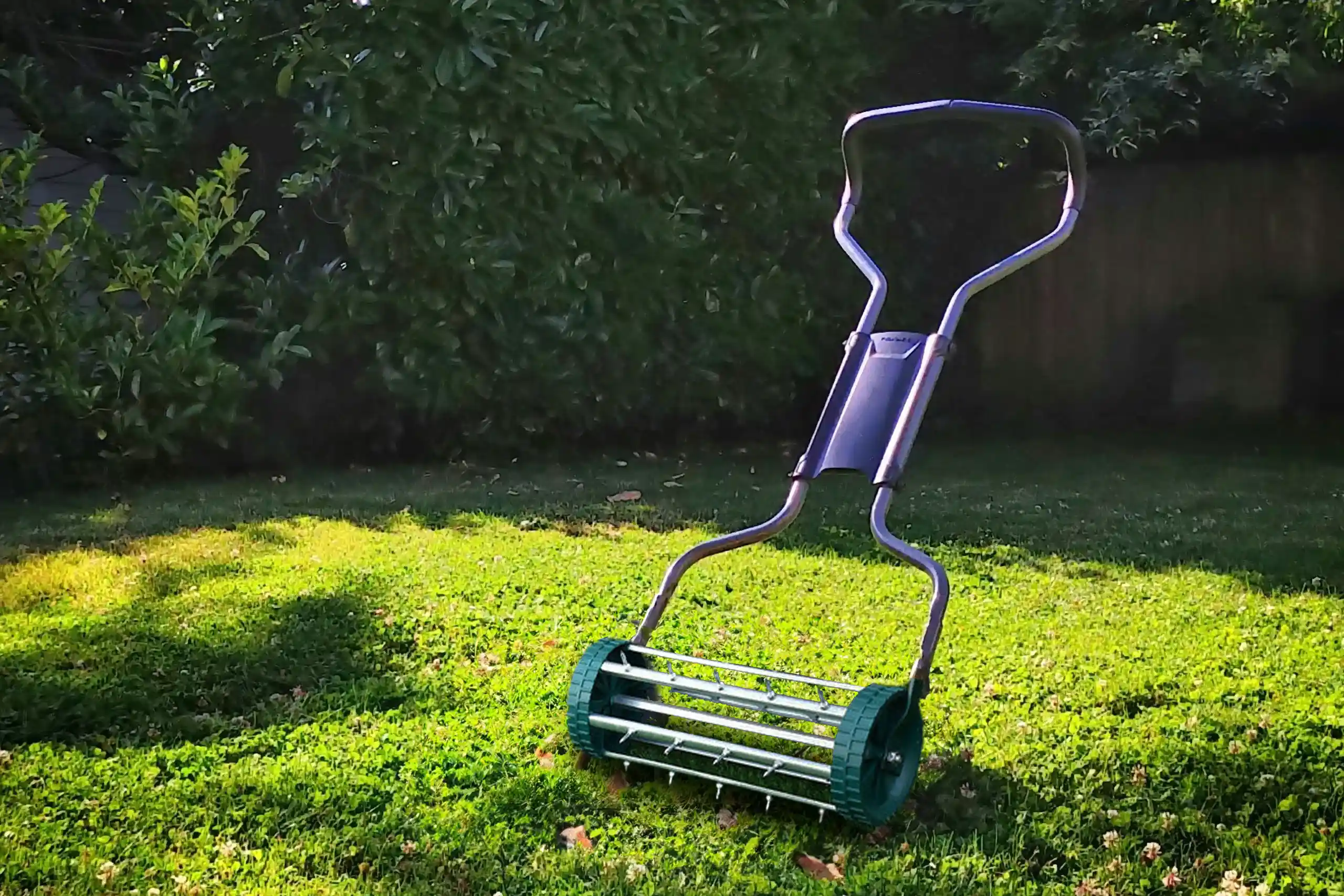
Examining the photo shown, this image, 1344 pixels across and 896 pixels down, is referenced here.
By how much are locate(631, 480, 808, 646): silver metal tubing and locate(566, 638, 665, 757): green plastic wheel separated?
0.22ft

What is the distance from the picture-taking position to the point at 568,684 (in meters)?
3.21

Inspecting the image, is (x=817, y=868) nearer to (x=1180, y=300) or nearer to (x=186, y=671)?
(x=186, y=671)

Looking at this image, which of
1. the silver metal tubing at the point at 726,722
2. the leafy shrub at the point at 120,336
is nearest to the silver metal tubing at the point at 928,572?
the silver metal tubing at the point at 726,722

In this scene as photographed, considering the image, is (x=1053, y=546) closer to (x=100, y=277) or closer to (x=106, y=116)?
(x=100, y=277)

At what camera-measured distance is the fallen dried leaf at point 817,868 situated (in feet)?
7.73

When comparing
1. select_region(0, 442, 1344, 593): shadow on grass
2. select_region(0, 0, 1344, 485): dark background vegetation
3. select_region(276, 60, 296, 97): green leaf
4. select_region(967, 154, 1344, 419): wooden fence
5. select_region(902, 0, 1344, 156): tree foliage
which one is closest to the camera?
select_region(0, 442, 1344, 593): shadow on grass

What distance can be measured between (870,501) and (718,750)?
3.27 metres

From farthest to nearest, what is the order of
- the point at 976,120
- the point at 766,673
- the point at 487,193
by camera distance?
the point at 487,193
the point at 976,120
the point at 766,673

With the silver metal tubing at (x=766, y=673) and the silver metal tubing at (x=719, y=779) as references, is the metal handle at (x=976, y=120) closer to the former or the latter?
the silver metal tubing at (x=766, y=673)

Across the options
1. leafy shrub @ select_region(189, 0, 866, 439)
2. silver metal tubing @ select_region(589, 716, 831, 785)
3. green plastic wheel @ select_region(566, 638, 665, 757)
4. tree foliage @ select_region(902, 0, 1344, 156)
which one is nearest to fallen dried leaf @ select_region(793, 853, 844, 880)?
silver metal tubing @ select_region(589, 716, 831, 785)

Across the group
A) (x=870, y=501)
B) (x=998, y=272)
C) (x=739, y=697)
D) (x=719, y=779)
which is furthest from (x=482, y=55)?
(x=719, y=779)

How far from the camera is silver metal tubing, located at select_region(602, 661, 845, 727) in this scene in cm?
244

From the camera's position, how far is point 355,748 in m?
2.84

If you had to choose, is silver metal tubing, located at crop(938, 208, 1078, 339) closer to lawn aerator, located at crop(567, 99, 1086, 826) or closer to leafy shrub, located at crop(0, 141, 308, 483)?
lawn aerator, located at crop(567, 99, 1086, 826)
